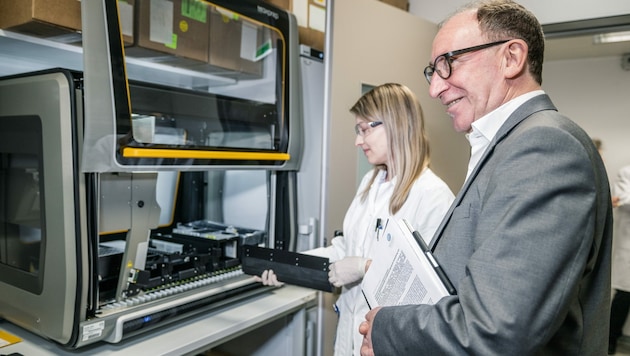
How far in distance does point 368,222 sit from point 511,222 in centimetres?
85

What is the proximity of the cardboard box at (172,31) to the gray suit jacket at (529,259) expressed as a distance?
1.08 meters

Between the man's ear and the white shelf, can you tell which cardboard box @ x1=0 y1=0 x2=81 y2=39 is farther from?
the man's ear

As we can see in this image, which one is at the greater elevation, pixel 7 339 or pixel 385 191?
pixel 385 191

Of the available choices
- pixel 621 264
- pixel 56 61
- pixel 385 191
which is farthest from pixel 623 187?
pixel 56 61

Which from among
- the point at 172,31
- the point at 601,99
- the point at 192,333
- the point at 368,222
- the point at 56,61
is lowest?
the point at 192,333

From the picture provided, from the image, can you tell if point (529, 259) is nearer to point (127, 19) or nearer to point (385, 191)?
point (385, 191)

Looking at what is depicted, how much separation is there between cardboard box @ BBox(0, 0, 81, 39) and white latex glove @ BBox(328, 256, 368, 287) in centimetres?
98

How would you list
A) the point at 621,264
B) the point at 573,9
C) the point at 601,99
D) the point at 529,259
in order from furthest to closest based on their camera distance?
the point at 601,99 < the point at 621,264 < the point at 573,9 < the point at 529,259

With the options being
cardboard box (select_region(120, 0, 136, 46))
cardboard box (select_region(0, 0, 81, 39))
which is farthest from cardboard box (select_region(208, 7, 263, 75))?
cardboard box (select_region(0, 0, 81, 39))

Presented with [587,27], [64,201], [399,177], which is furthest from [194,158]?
[587,27]

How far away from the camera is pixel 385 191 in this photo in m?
1.49

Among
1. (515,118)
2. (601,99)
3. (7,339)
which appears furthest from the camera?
(601,99)

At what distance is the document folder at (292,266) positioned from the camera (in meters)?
1.40

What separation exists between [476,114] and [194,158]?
2.66 ft
